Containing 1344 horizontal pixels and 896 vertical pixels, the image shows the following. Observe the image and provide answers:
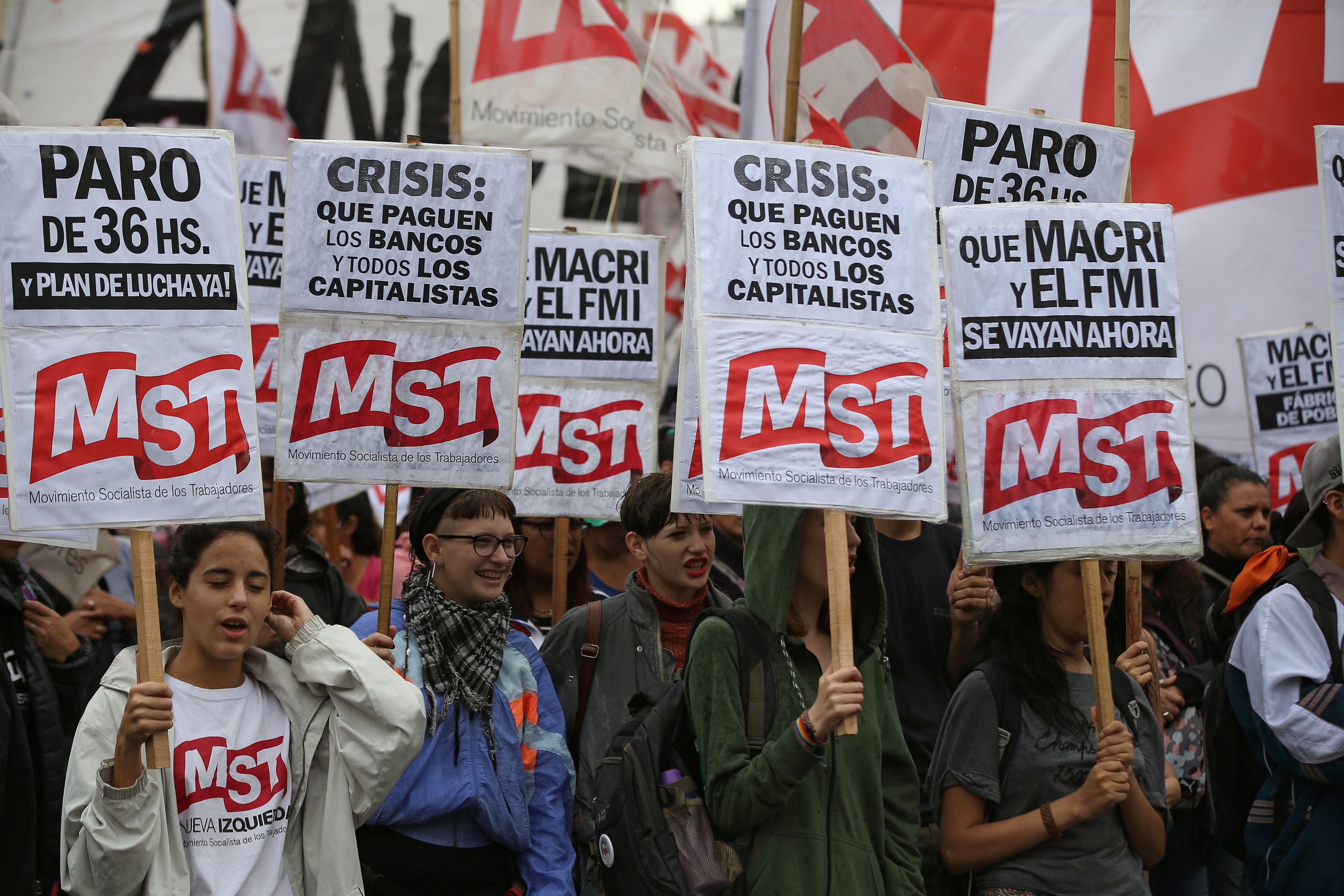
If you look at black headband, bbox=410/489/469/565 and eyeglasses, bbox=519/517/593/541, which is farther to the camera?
eyeglasses, bbox=519/517/593/541

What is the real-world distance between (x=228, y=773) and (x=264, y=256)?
3269 mm

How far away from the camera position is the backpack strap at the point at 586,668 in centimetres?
472

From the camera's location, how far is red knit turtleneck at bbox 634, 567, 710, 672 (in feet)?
15.8

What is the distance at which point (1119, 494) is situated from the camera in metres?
4.20

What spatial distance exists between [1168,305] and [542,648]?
2.30 m

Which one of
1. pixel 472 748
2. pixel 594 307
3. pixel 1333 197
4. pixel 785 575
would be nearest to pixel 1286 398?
pixel 1333 197

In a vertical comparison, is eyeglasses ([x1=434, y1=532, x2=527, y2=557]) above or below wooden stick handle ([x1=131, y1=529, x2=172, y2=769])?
above

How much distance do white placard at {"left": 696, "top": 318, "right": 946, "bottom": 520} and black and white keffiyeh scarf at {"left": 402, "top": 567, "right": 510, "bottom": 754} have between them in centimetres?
94

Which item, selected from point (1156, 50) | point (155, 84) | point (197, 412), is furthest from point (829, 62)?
point (155, 84)

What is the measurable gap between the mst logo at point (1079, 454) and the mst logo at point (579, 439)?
2.20m

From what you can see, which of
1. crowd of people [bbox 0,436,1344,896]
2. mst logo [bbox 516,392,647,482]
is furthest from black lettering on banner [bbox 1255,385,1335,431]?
mst logo [bbox 516,392,647,482]

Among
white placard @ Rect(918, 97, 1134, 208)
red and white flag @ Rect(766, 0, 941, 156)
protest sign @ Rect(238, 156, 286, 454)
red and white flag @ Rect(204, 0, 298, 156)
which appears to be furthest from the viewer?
red and white flag @ Rect(204, 0, 298, 156)

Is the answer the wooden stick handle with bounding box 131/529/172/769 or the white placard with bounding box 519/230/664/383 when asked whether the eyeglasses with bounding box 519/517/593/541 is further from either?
the wooden stick handle with bounding box 131/529/172/769

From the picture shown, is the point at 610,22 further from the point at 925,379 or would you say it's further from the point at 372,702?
the point at 372,702
